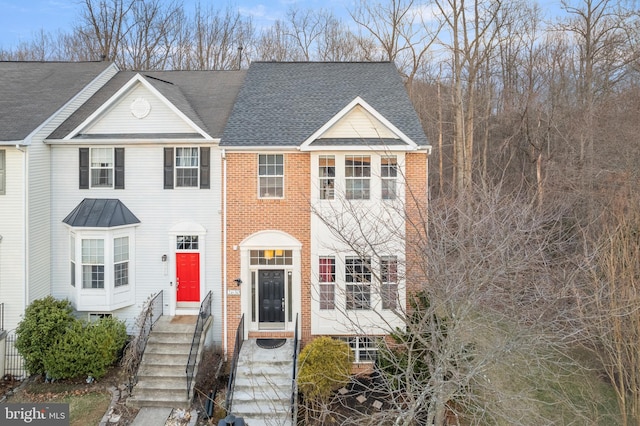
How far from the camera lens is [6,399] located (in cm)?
1255

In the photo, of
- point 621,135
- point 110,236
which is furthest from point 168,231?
point 621,135

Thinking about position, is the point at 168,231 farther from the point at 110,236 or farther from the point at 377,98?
the point at 377,98

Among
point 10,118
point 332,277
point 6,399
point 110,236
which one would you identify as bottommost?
point 6,399

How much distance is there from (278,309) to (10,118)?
10.3 m

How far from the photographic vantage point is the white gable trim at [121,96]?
14.7 m

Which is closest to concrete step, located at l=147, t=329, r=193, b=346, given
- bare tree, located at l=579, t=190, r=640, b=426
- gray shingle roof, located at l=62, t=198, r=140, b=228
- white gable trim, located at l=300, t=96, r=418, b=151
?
gray shingle roof, located at l=62, t=198, r=140, b=228

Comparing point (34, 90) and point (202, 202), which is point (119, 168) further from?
point (34, 90)

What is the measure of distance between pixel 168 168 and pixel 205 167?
47.3 inches

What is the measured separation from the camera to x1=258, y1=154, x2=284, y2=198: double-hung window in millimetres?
14406

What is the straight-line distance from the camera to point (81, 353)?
13.0 metres

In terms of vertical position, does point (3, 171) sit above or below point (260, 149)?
below

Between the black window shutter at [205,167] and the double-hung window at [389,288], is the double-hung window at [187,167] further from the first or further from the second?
the double-hung window at [389,288]

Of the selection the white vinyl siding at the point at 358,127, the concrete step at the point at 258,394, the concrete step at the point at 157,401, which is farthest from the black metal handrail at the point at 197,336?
the white vinyl siding at the point at 358,127

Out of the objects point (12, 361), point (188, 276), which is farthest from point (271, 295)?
point (12, 361)
